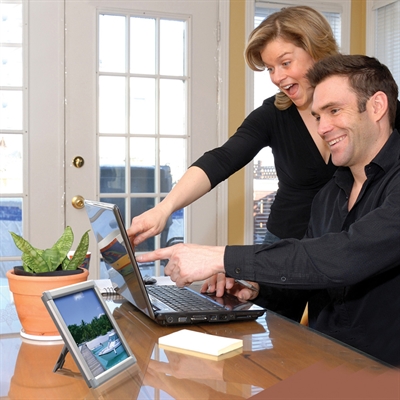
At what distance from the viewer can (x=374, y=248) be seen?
1302 mm

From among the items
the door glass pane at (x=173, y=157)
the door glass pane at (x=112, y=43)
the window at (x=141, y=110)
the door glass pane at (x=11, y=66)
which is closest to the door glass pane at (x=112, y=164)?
the window at (x=141, y=110)

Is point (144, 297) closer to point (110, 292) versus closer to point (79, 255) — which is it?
point (79, 255)

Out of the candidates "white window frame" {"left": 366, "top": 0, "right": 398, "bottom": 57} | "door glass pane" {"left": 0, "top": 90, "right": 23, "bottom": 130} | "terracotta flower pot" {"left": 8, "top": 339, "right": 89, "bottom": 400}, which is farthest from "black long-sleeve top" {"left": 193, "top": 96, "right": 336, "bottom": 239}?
"white window frame" {"left": 366, "top": 0, "right": 398, "bottom": 57}

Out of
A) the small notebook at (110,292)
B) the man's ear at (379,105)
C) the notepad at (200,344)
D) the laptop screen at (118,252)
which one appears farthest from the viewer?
the small notebook at (110,292)

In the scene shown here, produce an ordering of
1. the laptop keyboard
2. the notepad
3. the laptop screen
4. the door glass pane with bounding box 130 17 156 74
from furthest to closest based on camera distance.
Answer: the door glass pane with bounding box 130 17 156 74, the laptop keyboard, the laptop screen, the notepad

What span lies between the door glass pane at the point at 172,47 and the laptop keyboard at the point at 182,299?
7.12ft

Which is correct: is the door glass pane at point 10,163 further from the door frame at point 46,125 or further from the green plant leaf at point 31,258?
the green plant leaf at point 31,258

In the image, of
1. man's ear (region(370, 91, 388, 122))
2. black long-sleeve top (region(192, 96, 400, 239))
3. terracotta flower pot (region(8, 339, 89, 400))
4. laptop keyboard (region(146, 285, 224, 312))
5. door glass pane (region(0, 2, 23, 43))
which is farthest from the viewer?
door glass pane (region(0, 2, 23, 43))

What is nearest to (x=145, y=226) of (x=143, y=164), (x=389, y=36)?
(x=143, y=164)

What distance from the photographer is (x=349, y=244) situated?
1297mm

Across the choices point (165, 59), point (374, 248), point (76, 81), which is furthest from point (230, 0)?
point (374, 248)

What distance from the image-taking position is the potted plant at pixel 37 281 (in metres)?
1.30

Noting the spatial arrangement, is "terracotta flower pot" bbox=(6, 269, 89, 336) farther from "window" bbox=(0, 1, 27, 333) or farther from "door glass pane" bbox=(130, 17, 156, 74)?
"door glass pane" bbox=(130, 17, 156, 74)

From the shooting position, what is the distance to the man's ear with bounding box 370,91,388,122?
1.63 meters
